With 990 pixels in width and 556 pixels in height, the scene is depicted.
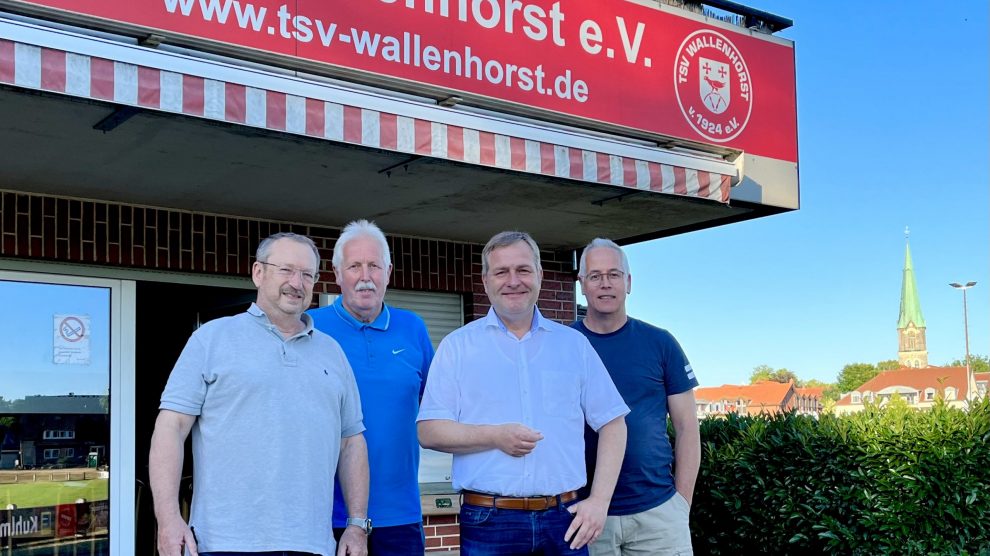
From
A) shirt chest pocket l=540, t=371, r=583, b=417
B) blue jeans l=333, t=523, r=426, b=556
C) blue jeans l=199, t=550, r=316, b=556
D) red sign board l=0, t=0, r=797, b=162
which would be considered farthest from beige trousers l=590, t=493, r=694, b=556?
red sign board l=0, t=0, r=797, b=162

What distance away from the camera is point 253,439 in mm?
2879

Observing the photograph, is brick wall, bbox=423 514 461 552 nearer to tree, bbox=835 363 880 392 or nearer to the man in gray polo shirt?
the man in gray polo shirt

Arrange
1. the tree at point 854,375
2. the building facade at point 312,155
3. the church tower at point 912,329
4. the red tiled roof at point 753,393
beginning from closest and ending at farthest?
the building facade at point 312,155 < the red tiled roof at point 753,393 < the tree at point 854,375 < the church tower at point 912,329

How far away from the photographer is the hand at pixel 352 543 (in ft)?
10.2

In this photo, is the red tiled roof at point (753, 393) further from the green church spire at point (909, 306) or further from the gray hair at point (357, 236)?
the gray hair at point (357, 236)

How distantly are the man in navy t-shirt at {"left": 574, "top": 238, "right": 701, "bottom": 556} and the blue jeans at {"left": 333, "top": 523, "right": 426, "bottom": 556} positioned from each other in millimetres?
663

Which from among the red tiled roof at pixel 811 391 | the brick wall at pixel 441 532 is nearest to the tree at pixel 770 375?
the red tiled roof at pixel 811 391

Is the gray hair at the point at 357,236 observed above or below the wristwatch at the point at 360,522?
above

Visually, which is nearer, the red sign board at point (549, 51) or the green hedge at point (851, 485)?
the red sign board at point (549, 51)

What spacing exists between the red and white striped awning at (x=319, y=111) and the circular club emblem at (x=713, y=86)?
0.42 m

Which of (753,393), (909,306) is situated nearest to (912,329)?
(909,306)

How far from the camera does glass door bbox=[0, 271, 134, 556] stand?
5.66m

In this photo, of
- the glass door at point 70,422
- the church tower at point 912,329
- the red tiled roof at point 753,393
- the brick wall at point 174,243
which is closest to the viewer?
the brick wall at point 174,243

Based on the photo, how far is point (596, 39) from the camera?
5480 millimetres
